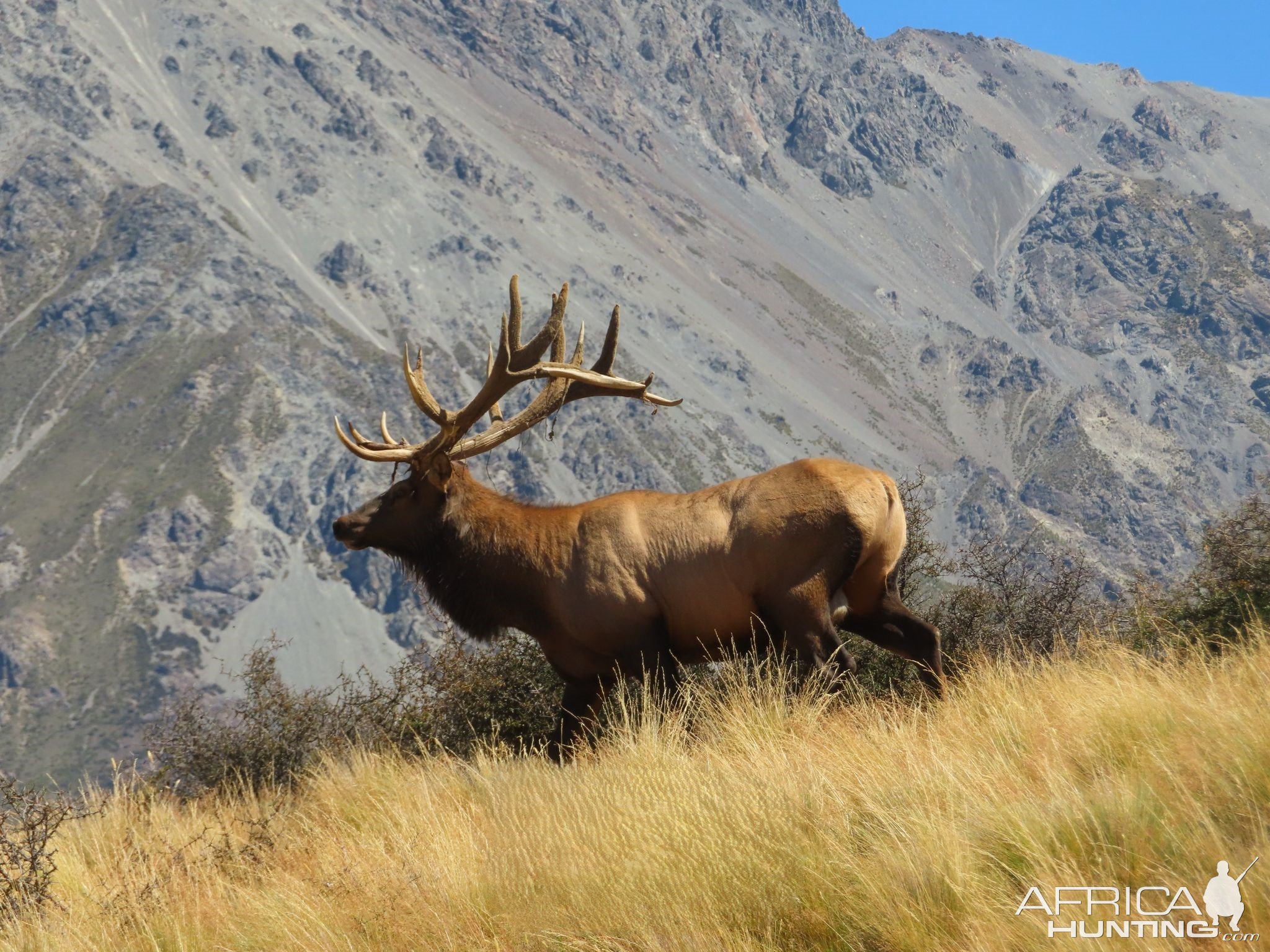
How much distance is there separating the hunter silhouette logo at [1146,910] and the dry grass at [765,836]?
6 cm

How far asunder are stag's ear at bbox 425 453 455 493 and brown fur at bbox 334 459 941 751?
0.05 ft

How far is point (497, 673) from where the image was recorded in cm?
1265

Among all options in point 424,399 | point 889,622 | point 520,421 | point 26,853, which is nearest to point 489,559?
point 520,421

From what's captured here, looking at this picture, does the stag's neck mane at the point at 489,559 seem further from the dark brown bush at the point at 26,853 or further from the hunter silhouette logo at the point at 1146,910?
the hunter silhouette logo at the point at 1146,910

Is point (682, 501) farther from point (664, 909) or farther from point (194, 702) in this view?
point (194, 702)

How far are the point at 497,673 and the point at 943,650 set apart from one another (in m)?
4.16

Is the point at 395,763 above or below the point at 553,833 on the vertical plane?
below

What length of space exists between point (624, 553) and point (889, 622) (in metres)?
2.13

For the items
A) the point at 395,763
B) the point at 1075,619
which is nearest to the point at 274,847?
the point at 395,763

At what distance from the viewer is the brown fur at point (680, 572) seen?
970 cm

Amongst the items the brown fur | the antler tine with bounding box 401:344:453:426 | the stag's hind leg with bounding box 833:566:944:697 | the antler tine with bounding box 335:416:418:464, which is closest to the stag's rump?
the brown fur

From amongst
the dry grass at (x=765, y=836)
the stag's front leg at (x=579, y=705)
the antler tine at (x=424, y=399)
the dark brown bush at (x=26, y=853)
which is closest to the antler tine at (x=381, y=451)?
the antler tine at (x=424, y=399)

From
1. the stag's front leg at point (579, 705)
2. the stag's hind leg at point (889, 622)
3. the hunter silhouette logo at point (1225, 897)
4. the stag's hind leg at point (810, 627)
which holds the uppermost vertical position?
the hunter silhouette logo at point (1225, 897)

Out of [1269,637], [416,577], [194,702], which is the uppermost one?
[1269,637]
